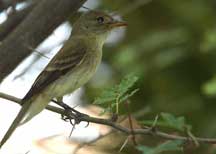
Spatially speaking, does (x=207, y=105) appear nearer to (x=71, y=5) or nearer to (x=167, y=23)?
(x=167, y=23)

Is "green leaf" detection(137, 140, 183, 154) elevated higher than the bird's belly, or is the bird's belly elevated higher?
"green leaf" detection(137, 140, 183, 154)

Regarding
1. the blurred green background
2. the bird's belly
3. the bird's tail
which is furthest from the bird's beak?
the bird's tail

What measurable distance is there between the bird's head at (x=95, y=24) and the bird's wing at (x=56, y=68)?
24 centimetres

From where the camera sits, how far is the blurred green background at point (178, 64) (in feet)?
17.8

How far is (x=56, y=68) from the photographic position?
4645mm

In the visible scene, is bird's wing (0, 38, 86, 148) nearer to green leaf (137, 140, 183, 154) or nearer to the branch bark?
the branch bark

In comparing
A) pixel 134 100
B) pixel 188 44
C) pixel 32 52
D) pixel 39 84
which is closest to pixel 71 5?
pixel 32 52

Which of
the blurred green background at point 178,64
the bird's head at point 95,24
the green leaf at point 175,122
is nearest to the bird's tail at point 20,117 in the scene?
the bird's head at point 95,24

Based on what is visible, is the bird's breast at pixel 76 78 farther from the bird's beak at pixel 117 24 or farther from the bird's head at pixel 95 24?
the bird's head at pixel 95 24

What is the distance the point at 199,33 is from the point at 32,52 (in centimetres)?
216

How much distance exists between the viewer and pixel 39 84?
175 inches

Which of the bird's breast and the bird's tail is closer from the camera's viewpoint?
the bird's tail

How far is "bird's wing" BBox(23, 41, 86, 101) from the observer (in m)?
4.43

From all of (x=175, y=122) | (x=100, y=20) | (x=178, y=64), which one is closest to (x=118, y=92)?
(x=175, y=122)
